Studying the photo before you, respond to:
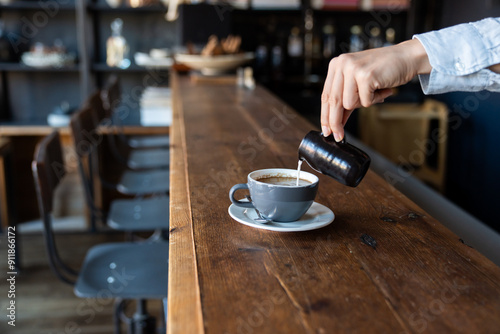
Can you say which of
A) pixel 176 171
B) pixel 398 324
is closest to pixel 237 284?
pixel 398 324

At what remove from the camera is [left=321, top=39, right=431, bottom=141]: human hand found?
828 millimetres

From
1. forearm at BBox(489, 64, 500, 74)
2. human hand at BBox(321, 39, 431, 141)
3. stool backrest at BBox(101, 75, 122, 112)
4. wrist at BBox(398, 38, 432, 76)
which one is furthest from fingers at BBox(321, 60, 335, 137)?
stool backrest at BBox(101, 75, 122, 112)

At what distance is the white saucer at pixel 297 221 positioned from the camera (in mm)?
784

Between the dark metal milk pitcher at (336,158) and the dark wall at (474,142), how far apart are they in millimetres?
3232

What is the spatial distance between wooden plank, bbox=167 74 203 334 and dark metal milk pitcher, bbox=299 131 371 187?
9.0 inches

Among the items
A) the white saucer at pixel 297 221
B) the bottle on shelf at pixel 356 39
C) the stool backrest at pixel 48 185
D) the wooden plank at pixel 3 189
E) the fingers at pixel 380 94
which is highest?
the bottle on shelf at pixel 356 39

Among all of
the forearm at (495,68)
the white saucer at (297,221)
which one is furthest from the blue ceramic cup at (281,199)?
the forearm at (495,68)

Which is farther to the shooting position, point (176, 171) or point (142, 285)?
point (142, 285)

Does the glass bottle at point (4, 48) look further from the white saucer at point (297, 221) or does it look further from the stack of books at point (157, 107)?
the white saucer at point (297, 221)

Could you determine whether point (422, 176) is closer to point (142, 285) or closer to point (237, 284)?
point (142, 285)

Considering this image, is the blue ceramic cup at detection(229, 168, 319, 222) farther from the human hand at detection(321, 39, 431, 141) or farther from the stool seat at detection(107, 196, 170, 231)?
the stool seat at detection(107, 196, 170, 231)

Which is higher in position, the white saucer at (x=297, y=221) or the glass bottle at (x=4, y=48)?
the glass bottle at (x=4, y=48)

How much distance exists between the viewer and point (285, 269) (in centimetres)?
67

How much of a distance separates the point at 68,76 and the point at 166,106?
149 cm
